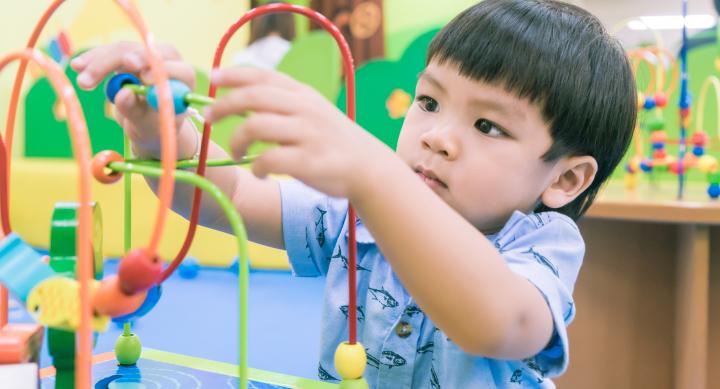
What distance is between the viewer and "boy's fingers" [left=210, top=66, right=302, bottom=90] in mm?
345

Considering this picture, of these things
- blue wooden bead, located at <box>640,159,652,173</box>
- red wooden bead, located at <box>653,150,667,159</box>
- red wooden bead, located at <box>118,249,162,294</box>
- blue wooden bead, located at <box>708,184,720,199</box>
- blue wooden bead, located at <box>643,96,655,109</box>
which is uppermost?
red wooden bead, located at <box>118,249,162,294</box>

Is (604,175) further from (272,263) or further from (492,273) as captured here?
(272,263)

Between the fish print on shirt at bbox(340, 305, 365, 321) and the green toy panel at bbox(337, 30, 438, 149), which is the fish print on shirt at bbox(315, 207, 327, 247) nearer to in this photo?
the fish print on shirt at bbox(340, 305, 365, 321)

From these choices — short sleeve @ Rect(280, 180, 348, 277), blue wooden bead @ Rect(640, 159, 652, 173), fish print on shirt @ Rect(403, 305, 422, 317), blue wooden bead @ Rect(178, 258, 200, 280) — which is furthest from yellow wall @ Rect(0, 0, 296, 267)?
fish print on shirt @ Rect(403, 305, 422, 317)

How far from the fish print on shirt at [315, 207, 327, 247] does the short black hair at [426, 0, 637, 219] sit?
0.59 ft

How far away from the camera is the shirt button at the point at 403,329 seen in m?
0.63

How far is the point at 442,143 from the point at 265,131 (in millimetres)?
274

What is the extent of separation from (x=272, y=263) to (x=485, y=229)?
6.32 ft

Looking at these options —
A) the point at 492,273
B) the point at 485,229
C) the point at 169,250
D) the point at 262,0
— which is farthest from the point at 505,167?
the point at 262,0

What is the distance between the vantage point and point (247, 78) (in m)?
0.35

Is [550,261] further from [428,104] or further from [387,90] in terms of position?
[387,90]

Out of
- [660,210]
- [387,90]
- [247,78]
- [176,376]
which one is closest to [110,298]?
[247,78]

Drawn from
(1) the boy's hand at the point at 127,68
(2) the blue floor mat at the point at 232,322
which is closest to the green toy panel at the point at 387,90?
(2) the blue floor mat at the point at 232,322

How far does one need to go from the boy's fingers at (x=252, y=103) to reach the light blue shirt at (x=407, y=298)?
0.77ft
